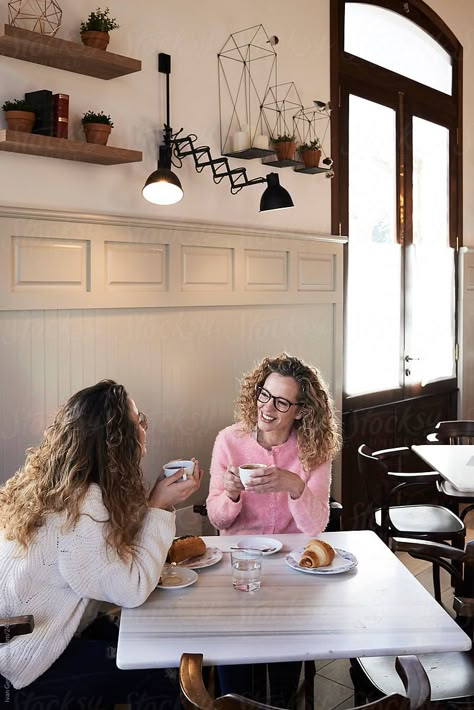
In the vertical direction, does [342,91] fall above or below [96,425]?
above

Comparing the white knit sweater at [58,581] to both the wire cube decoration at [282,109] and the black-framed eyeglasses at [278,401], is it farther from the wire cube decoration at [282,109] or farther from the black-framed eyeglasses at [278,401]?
the wire cube decoration at [282,109]

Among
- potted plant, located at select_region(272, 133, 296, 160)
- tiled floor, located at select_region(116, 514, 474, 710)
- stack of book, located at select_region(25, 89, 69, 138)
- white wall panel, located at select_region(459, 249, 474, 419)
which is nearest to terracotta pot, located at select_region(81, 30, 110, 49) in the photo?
stack of book, located at select_region(25, 89, 69, 138)

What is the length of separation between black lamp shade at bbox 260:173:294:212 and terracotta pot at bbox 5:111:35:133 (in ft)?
4.12

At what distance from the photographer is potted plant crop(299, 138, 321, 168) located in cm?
432

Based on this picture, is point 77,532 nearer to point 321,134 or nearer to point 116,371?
point 116,371

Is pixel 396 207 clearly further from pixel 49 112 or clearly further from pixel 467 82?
pixel 49 112

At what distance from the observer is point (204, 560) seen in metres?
2.28

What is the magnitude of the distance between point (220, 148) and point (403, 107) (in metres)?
2.04

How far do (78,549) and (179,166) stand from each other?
86.5 inches

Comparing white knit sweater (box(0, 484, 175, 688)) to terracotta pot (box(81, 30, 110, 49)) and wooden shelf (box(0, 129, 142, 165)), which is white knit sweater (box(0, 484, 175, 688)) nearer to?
wooden shelf (box(0, 129, 142, 165))

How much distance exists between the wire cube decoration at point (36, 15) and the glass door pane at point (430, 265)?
10.4ft

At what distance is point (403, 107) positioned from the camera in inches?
212

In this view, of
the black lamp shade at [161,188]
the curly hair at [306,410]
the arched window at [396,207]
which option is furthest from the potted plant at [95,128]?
the arched window at [396,207]

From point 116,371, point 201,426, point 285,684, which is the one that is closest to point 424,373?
point 201,426
